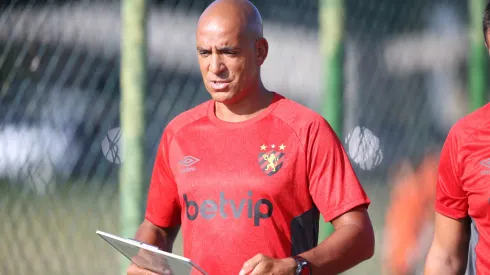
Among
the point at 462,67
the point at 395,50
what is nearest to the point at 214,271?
the point at 395,50

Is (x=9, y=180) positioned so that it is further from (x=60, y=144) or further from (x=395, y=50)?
(x=395, y=50)

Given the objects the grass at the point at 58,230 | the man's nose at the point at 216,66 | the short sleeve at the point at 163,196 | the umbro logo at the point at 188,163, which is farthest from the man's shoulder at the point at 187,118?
the grass at the point at 58,230

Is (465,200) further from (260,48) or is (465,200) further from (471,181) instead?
(260,48)

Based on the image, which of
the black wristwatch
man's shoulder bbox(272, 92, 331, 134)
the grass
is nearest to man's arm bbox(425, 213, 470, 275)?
man's shoulder bbox(272, 92, 331, 134)

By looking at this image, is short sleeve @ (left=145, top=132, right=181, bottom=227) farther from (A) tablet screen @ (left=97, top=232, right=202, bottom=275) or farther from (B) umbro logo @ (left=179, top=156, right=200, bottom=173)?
(A) tablet screen @ (left=97, top=232, right=202, bottom=275)

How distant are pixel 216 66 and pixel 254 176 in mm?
384

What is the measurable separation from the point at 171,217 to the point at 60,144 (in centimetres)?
123

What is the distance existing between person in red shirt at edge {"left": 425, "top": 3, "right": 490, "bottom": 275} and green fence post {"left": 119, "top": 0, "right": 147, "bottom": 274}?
5.01 feet

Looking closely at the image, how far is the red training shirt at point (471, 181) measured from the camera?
333 cm

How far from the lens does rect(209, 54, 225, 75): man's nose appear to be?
10.6ft

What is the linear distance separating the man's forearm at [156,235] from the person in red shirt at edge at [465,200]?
0.95 m

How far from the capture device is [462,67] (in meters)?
6.20

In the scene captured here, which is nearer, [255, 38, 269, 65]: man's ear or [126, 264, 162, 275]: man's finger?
[126, 264, 162, 275]: man's finger

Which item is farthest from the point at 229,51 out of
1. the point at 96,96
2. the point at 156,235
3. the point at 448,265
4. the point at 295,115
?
the point at 96,96
